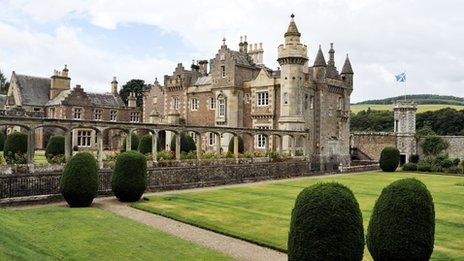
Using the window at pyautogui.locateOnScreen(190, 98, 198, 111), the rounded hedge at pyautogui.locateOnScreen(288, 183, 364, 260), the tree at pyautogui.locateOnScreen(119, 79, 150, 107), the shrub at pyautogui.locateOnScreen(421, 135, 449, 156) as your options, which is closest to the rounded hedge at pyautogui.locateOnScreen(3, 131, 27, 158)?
the window at pyautogui.locateOnScreen(190, 98, 198, 111)

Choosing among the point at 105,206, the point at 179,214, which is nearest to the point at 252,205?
the point at 179,214

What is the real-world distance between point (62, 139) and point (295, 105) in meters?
19.8

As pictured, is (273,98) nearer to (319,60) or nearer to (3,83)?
(319,60)

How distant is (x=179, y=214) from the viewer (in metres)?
17.0

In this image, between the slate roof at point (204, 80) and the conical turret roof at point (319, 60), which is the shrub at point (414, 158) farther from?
the slate roof at point (204, 80)

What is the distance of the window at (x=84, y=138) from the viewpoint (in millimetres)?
47250

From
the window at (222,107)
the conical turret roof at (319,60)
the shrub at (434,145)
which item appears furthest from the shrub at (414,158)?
the window at (222,107)

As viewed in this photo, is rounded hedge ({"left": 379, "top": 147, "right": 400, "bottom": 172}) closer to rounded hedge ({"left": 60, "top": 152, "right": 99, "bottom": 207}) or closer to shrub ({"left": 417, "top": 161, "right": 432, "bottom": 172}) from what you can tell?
shrub ({"left": 417, "top": 161, "right": 432, "bottom": 172})

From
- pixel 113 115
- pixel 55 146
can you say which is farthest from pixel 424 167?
pixel 113 115

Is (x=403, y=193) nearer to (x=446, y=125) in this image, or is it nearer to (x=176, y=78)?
(x=176, y=78)

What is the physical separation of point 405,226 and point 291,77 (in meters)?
31.3

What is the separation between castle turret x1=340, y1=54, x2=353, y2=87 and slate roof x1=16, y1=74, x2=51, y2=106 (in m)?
34.0

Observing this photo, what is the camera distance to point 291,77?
39969 millimetres

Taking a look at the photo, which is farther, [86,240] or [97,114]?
[97,114]
